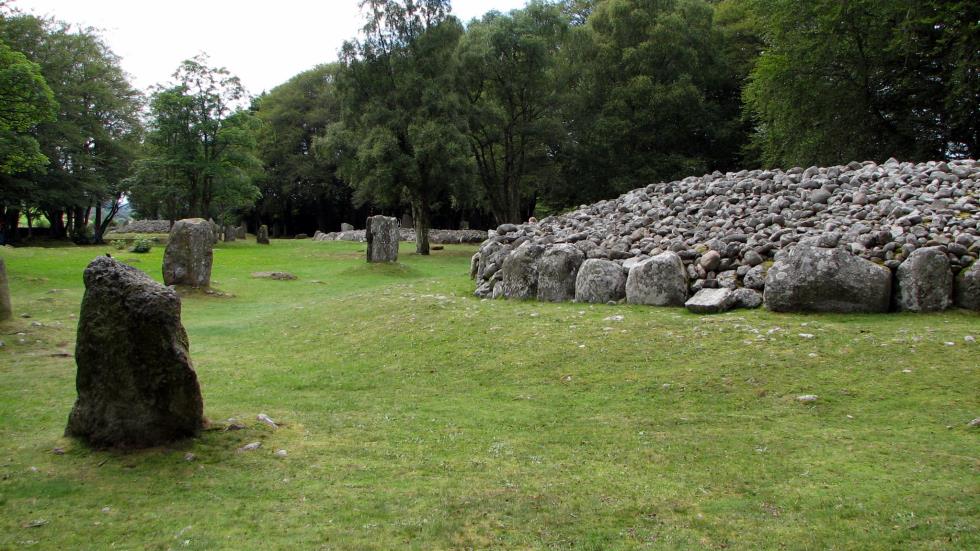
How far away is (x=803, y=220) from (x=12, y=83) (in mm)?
24266

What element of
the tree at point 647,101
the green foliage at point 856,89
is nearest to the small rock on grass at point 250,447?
the green foliage at point 856,89

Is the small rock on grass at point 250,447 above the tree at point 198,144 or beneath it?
beneath

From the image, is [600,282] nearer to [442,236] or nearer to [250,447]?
[250,447]

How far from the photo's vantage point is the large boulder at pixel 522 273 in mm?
14398

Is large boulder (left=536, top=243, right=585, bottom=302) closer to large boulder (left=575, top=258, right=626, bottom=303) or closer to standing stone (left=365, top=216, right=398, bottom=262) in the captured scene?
large boulder (left=575, top=258, right=626, bottom=303)

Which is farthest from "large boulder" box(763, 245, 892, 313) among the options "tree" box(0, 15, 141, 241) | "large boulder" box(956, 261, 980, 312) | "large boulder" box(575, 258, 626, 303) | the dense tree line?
"tree" box(0, 15, 141, 241)

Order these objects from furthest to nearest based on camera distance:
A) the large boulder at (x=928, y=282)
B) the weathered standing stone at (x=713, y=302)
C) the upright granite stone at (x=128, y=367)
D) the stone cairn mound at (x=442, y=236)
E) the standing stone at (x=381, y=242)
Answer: the stone cairn mound at (x=442, y=236) < the standing stone at (x=381, y=242) < the weathered standing stone at (x=713, y=302) < the large boulder at (x=928, y=282) < the upright granite stone at (x=128, y=367)

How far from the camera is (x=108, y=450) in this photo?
5.70 m

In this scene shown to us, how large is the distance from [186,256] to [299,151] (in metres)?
48.8

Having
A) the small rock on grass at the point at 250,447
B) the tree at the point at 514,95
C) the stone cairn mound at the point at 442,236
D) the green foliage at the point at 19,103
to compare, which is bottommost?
the small rock on grass at the point at 250,447

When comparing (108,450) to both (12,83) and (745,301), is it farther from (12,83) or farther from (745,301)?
(12,83)

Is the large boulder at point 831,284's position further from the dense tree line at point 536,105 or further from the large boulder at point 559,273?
the dense tree line at point 536,105

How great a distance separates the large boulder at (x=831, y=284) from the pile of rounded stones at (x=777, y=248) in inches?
0.6

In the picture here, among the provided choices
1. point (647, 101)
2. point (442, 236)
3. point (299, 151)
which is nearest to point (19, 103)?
point (442, 236)
